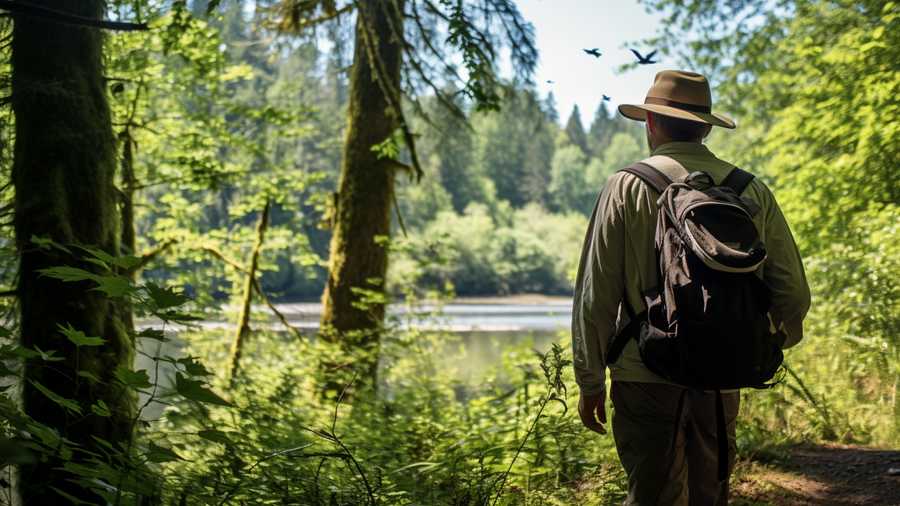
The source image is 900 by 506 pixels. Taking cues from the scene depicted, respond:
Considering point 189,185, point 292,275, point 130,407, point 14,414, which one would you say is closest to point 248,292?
point 189,185

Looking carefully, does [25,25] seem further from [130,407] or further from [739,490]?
[739,490]

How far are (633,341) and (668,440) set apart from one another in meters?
0.31

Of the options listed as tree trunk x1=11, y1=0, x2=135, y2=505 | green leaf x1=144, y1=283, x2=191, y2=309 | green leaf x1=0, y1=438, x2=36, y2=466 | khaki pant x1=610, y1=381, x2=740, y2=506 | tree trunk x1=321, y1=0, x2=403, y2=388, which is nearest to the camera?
green leaf x1=0, y1=438, x2=36, y2=466

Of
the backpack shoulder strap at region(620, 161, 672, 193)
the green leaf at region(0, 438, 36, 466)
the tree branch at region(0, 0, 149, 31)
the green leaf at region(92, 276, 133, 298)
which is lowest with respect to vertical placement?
the green leaf at region(0, 438, 36, 466)

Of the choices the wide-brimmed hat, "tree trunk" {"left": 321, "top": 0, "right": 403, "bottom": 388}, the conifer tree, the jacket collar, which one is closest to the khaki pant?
the jacket collar

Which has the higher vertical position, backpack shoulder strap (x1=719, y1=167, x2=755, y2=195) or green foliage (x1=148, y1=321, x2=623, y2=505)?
backpack shoulder strap (x1=719, y1=167, x2=755, y2=195)

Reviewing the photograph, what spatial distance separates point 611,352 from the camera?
2.18 meters

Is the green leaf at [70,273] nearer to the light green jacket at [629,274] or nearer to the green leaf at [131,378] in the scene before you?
the green leaf at [131,378]

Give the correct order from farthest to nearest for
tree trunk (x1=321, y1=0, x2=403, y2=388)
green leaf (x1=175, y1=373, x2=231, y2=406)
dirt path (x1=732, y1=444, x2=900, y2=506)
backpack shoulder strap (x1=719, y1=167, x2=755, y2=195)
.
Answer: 1. tree trunk (x1=321, y1=0, x2=403, y2=388)
2. dirt path (x1=732, y1=444, x2=900, y2=506)
3. backpack shoulder strap (x1=719, y1=167, x2=755, y2=195)
4. green leaf (x1=175, y1=373, x2=231, y2=406)

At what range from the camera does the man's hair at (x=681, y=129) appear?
7.58 feet

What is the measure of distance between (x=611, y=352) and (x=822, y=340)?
4304mm

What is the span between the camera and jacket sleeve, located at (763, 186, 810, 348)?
217cm

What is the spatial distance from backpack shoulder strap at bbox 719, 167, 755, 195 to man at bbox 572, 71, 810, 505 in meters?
0.02

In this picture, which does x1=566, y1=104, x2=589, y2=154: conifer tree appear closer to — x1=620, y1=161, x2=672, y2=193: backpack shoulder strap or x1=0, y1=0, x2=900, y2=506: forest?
x1=0, y1=0, x2=900, y2=506: forest
